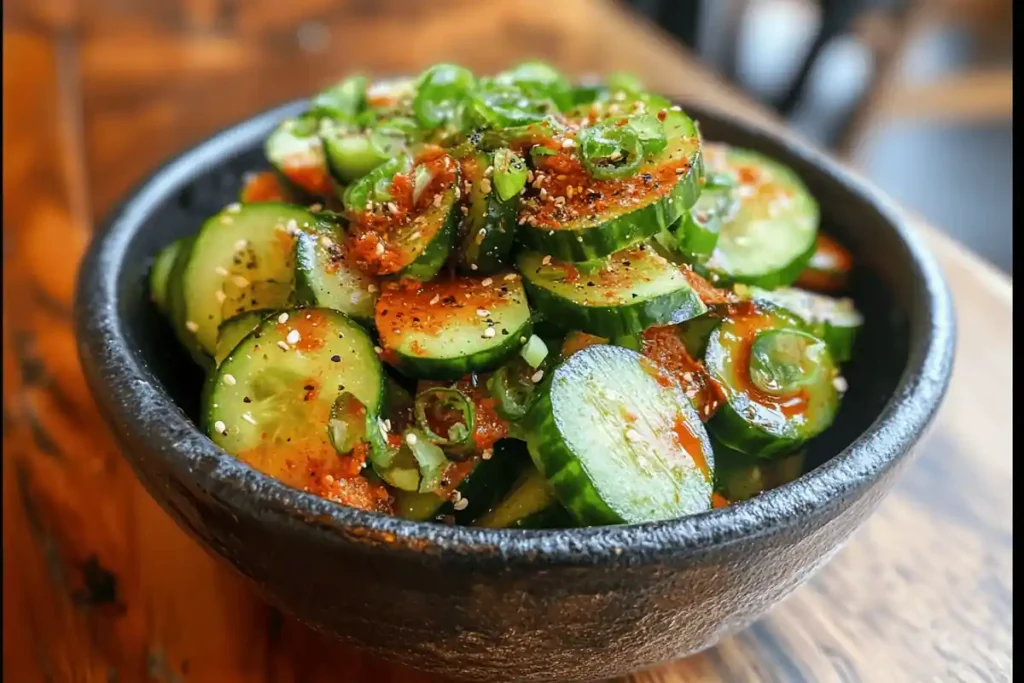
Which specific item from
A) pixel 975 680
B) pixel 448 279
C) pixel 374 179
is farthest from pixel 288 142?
pixel 975 680

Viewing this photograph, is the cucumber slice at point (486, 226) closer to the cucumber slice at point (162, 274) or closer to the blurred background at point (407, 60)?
the cucumber slice at point (162, 274)

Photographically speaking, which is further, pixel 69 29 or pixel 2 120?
pixel 69 29

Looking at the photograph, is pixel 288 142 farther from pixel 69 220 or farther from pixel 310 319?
pixel 69 220

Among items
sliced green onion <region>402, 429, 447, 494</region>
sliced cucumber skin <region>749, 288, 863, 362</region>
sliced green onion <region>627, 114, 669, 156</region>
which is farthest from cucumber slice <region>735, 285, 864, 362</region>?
sliced green onion <region>402, 429, 447, 494</region>

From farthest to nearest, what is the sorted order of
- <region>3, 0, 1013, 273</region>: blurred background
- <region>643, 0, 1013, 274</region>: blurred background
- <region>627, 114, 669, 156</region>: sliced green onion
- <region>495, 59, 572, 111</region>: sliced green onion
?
<region>643, 0, 1013, 274</region>: blurred background, <region>3, 0, 1013, 273</region>: blurred background, <region>495, 59, 572, 111</region>: sliced green onion, <region>627, 114, 669, 156</region>: sliced green onion

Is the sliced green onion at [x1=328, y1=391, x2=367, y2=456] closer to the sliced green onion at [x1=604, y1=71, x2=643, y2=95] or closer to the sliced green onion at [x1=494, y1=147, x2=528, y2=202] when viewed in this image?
the sliced green onion at [x1=494, y1=147, x2=528, y2=202]

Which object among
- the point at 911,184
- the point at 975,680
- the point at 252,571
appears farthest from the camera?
the point at 911,184
